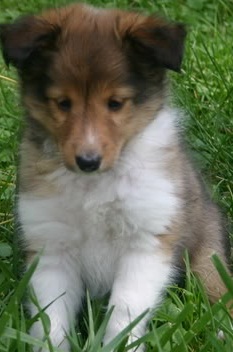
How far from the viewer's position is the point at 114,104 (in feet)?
15.0

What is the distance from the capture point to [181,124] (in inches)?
209

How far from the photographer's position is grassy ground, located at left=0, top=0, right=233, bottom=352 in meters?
4.46

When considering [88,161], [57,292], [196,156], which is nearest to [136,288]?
[57,292]

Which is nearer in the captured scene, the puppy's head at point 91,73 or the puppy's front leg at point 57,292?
the puppy's head at point 91,73

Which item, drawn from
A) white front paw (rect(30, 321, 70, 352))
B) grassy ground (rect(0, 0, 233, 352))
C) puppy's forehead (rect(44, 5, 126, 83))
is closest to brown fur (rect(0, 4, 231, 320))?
puppy's forehead (rect(44, 5, 126, 83))

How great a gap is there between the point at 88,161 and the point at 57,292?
0.81 meters

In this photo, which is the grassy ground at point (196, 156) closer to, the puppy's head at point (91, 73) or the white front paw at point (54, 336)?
the white front paw at point (54, 336)

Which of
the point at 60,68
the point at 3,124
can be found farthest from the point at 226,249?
the point at 3,124

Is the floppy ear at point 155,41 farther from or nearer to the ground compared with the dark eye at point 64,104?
farther from the ground

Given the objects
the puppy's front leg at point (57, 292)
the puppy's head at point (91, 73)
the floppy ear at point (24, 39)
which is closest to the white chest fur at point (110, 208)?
the puppy's front leg at point (57, 292)

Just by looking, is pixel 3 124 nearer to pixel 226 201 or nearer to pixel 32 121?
pixel 226 201

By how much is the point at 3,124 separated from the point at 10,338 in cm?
285

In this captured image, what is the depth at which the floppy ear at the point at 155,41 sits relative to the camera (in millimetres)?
4586

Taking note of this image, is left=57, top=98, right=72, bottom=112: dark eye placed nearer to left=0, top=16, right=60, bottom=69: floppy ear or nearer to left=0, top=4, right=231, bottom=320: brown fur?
left=0, top=4, right=231, bottom=320: brown fur
